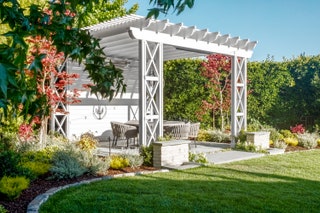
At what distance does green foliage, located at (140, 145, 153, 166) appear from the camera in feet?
27.5

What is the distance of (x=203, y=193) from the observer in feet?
19.0

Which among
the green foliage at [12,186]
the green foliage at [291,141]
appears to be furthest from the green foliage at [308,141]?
the green foliage at [12,186]

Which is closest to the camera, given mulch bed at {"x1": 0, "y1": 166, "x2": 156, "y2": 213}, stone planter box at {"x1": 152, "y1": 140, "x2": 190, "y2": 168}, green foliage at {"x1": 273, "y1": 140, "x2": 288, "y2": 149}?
mulch bed at {"x1": 0, "y1": 166, "x2": 156, "y2": 213}

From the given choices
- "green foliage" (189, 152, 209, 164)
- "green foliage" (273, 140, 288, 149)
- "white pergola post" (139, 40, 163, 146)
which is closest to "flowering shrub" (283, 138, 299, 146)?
"green foliage" (273, 140, 288, 149)

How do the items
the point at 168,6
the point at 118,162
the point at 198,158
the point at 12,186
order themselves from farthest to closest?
the point at 198,158 → the point at 118,162 → the point at 12,186 → the point at 168,6

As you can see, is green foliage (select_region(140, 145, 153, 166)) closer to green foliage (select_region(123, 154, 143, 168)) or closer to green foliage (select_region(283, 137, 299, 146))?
green foliage (select_region(123, 154, 143, 168))

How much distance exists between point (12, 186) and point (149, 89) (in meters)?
4.74

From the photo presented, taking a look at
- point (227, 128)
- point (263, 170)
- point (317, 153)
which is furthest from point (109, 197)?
point (227, 128)

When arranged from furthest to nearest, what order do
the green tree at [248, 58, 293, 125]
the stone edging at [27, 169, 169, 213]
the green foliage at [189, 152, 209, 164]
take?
the green tree at [248, 58, 293, 125]
the green foliage at [189, 152, 209, 164]
the stone edging at [27, 169, 169, 213]

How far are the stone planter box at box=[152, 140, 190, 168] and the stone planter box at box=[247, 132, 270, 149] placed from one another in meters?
3.27

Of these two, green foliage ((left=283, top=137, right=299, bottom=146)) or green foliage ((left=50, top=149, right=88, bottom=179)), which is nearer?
green foliage ((left=50, top=149, right=88, bottom=179))

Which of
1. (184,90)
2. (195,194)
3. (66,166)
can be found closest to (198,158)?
(195,194)

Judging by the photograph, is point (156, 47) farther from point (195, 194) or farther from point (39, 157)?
point (195, 194)

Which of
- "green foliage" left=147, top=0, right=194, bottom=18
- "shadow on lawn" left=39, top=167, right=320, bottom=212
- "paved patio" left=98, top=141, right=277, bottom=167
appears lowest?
"shadow on lawn" left=39, top=167, right=320, bottom=212
